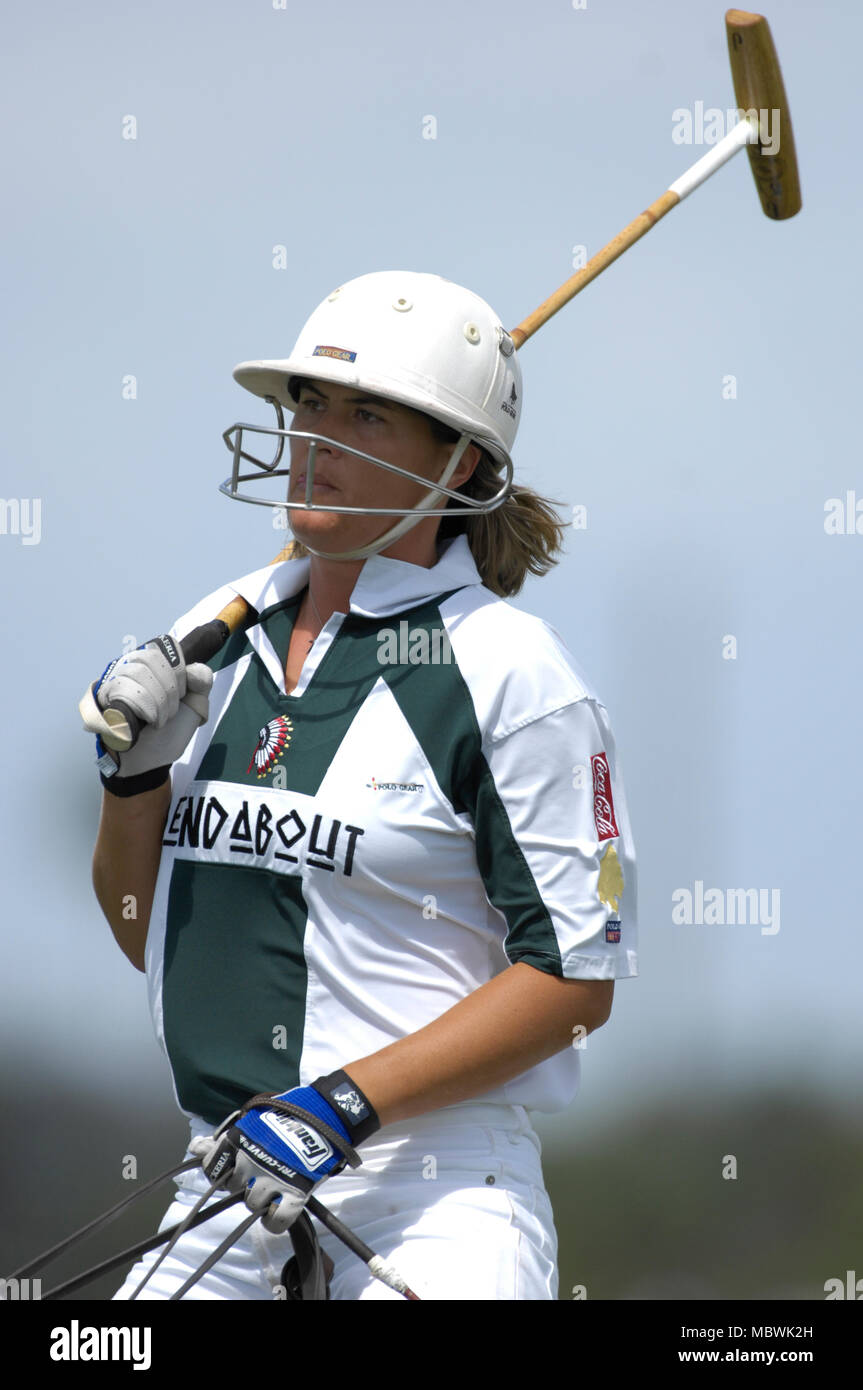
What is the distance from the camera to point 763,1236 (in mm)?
26250

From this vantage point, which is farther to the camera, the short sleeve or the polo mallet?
the polo mallet

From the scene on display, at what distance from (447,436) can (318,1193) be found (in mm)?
1749

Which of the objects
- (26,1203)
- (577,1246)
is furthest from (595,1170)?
(26,1203)

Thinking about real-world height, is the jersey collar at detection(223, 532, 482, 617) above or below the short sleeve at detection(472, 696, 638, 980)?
above

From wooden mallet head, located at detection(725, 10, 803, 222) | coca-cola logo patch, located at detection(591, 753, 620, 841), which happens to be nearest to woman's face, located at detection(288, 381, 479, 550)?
coca-cola logo patch, located at detection(591, 753, 620, 841)

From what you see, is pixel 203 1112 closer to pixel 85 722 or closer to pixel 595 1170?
pixel 85 722

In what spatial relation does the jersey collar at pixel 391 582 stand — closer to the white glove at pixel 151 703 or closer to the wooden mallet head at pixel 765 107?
the white glove at pixel 151 703

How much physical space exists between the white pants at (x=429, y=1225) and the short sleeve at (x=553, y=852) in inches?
16.0

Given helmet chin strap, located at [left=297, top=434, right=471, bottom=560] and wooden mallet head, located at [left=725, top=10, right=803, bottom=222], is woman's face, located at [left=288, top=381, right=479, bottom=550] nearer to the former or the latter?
helmet chin strap, located at [left=297, top=434, right=471, bottom=560]

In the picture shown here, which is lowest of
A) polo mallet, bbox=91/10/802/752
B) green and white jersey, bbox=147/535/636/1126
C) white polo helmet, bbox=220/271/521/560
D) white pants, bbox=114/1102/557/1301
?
white pants, bbox=114/1102/557/1301

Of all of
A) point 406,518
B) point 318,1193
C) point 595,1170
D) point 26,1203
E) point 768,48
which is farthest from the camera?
point 595,1170

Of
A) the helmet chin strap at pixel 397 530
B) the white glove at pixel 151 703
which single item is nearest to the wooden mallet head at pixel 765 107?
the helmet chin strap at pixel 397 530

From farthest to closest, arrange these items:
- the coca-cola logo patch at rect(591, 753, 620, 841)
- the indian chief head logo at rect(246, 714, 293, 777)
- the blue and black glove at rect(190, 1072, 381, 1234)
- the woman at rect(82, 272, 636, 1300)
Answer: the indian chief head logo at rect(246, 714, 293, 777) → the coca-cola logo patch at rect(591, 753, 620, 841) → the woman at rect(82, 272, 636, 1300) → the blue and black glove at rect(190, 1072, 381, 1234)

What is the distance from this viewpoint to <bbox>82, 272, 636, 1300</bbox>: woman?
11.8 feet
